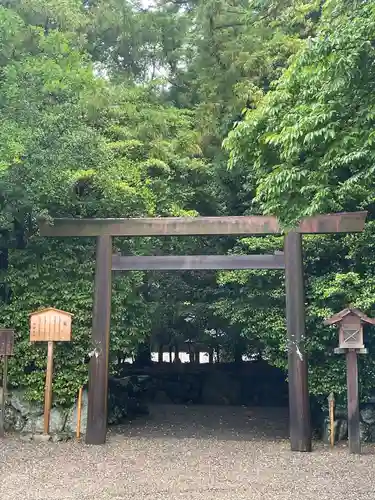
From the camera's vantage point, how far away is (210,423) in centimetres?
1020

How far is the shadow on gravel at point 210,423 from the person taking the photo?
348 inches

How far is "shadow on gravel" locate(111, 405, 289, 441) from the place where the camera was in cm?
884

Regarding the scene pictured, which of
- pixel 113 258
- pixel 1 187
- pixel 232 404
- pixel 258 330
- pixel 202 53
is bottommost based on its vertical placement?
pixel 232 404

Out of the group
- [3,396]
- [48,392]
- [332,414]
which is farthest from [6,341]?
[332,414]

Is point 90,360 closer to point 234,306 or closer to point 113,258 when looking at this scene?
point 113,258

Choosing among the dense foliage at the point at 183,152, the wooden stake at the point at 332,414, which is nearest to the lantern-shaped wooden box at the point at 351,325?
the dense foliage at the point at 183,152

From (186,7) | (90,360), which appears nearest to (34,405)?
(90,360)

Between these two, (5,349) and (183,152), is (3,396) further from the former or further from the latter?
(183,152)

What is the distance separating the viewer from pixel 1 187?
7.40 meters

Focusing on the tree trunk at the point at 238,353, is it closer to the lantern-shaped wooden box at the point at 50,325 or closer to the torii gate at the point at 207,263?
the torii gate at the point at 207,263

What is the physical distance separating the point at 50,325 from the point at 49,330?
0.08 meters

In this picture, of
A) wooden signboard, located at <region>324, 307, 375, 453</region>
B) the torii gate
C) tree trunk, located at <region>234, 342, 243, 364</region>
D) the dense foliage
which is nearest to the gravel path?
wooden signboard, located at <region>324, 307, 375, 453</region>

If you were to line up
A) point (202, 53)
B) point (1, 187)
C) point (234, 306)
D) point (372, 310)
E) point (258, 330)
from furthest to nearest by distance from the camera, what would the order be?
point (202, 53)
point (234, 306)
point (258, 330)
point (372, 310)
point (1, 187)

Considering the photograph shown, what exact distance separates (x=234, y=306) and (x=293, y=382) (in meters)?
2.25
